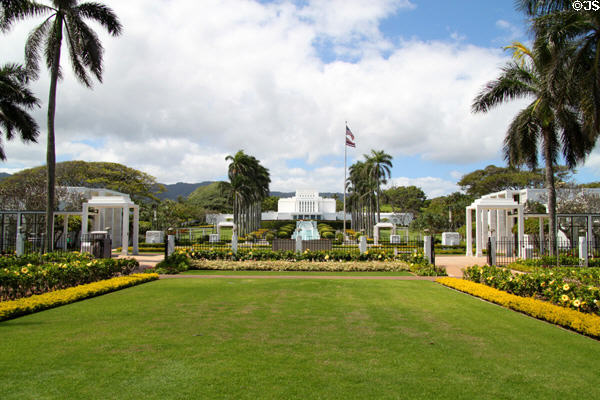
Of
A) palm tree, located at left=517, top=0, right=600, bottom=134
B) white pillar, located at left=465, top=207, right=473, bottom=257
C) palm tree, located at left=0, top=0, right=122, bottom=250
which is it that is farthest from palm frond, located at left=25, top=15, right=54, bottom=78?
white pillar, located at left=465, top=207, right=473, bottom=257

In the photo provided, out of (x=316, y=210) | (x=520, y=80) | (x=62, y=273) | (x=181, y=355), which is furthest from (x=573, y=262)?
(x=316, y=210)

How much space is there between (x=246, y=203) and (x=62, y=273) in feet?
97.2

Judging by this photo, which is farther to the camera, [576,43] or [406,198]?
[406,198]

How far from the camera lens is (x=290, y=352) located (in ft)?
17.0

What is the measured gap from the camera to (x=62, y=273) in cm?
982

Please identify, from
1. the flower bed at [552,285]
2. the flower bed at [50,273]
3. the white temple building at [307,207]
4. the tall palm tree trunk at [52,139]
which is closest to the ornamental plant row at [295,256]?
the flower bed at [50,273]

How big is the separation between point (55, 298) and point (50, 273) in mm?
1496

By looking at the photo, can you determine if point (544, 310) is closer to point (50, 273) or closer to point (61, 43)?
point (50, 273)

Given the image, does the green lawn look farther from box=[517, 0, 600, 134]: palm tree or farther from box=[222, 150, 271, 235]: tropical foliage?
box=[222, 150, 271, 235]: tropical foliage

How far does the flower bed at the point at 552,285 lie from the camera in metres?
7.32

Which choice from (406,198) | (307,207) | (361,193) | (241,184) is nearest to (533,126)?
(241,184)

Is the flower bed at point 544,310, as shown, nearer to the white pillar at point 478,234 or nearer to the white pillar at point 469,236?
the white pillar at point 478,234

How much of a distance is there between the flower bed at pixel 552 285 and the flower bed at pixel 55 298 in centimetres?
998

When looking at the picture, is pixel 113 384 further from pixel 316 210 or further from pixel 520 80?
pixel 316 210
